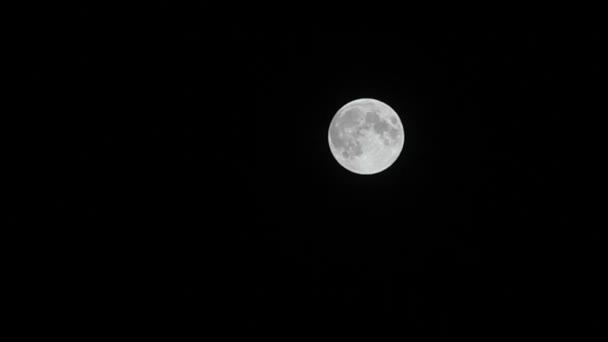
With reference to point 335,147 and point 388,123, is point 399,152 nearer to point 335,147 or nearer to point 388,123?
point 388,123

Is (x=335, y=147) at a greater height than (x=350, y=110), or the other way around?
(x=350, y=110)

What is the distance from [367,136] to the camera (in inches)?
160

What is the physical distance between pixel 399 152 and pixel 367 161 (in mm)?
380

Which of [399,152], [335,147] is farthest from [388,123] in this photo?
[335,147]

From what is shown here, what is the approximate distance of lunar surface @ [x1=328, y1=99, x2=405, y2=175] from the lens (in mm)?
4078

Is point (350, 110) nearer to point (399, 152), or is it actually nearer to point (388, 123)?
point (388, 123)

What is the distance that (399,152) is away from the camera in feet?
13.6

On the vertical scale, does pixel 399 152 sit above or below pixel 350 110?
below

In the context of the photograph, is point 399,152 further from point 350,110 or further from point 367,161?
point 350,110

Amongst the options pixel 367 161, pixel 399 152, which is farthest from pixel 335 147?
pixel 399 152

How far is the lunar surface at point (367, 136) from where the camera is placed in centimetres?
408

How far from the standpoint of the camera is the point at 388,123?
4098 millimetres

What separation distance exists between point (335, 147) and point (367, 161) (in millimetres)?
399

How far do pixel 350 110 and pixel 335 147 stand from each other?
451 mm
